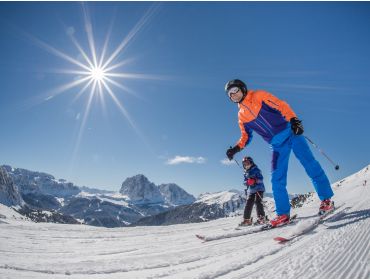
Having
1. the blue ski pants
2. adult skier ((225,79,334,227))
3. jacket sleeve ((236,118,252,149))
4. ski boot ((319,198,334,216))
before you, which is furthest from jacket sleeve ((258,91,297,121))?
ski boot ((319,198,334,216))

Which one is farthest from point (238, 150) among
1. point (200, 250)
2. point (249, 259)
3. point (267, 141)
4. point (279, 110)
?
point (249, 259)

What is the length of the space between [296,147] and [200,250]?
334cm

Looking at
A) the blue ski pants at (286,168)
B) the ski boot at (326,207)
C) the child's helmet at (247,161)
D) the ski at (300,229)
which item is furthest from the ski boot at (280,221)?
the child's helmet at (247,161)

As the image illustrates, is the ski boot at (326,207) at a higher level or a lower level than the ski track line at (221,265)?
higher

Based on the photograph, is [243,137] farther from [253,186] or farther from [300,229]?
[300,229]

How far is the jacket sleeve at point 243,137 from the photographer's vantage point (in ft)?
23.0

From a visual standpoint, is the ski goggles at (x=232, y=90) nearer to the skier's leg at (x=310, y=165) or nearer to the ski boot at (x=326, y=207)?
the skier's leg at (x=310, y=165)

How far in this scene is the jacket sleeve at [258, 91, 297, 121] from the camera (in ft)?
18.9

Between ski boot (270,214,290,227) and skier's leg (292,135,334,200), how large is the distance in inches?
41.9

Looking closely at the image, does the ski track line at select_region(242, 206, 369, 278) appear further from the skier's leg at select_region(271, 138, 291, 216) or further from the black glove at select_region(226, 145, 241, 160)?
the black glove at select_region(226, 145, 241, 160)

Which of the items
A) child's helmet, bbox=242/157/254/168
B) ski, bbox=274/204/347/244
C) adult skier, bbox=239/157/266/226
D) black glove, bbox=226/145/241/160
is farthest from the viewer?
child's helmet, bbox=242/157/254/168

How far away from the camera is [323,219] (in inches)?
184

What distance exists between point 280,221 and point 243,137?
2432 mm

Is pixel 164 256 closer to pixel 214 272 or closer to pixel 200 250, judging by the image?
pixel 200 250
